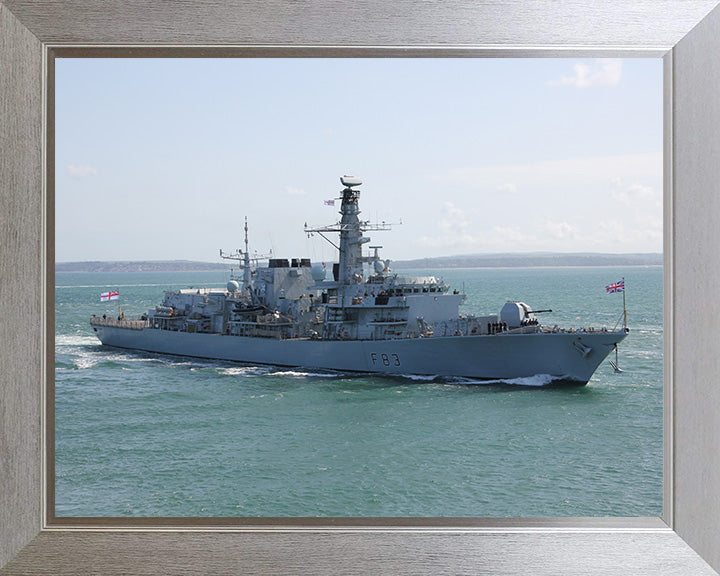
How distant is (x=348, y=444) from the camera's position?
855 centimetres

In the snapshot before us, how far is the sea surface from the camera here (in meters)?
Answer: 6.34

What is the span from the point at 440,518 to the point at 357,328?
11.4 meters

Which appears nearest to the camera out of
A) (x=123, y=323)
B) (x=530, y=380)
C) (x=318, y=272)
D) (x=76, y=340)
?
(x=530, y=380)

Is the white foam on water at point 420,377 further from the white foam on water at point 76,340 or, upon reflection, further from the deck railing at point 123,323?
the white foam on water at point 76,340

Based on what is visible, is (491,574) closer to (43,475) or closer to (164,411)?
(43,475)

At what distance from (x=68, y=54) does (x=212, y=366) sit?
13.3 m

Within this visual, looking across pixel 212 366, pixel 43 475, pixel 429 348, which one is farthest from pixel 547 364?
pixel 43 475

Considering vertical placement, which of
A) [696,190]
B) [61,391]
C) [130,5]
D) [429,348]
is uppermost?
[130,5]

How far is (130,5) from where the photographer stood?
235 centimetres

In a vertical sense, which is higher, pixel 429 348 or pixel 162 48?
pixel 162 48

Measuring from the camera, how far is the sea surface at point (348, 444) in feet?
20.8

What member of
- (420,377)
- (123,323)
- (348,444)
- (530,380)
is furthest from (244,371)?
(348,444)

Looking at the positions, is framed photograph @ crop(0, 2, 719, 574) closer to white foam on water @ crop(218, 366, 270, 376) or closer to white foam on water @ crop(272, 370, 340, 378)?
white foam on water @ crop(272, 370, 340, 378)

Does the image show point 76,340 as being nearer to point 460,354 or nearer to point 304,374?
point 304,374
